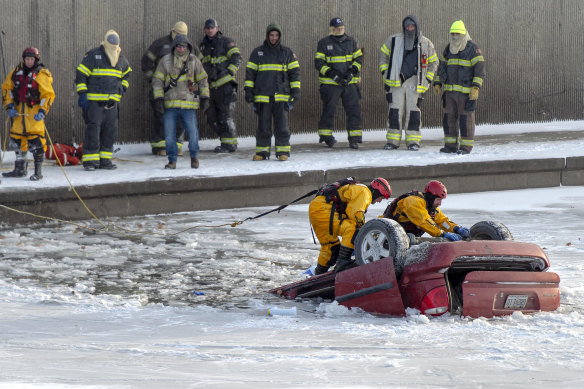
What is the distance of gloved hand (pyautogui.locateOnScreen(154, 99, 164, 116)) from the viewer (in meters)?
14.6

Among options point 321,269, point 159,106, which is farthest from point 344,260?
point 159,106

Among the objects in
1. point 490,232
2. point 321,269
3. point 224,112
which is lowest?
point 321,269

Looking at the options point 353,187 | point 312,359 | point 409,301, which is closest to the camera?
point 312,359

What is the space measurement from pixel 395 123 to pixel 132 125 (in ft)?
14.1

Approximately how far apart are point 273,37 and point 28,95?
148 inches

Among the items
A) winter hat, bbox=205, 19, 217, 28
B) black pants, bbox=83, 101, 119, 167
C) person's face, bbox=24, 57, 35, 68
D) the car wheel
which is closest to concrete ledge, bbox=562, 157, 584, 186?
winter hat, bbox=205, 19, 217, 28

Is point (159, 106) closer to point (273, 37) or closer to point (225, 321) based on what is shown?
point (273, 37)

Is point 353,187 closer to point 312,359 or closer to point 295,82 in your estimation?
point 312,359

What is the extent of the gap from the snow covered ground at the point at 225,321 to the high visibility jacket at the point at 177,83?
1.34 metres

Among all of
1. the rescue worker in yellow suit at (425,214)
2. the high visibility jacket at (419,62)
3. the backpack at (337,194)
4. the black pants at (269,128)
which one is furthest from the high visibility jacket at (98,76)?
the rescue worker in yellow suit at (425,214)

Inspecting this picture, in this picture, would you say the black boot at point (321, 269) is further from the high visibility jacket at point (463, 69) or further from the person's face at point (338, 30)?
the person's face at point (338, 30)

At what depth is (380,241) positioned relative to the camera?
339 inches

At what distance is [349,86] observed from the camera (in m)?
16.3

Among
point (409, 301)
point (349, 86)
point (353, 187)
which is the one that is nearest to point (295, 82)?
point (349, 86)
